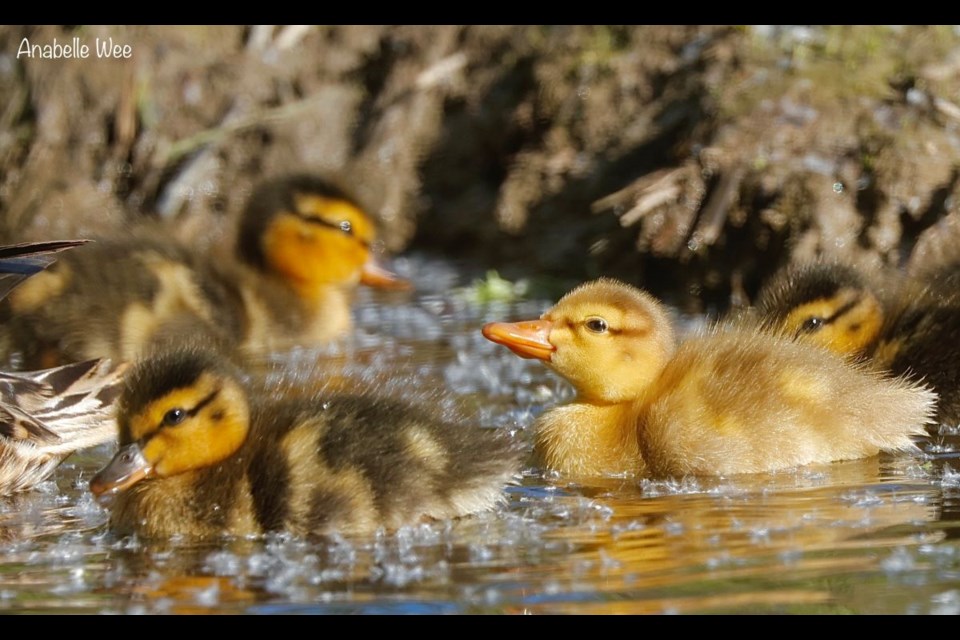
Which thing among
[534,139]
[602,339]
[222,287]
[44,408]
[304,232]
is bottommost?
[44,408]

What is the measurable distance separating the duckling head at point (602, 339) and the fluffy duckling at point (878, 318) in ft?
2.05

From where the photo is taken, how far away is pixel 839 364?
4.76m

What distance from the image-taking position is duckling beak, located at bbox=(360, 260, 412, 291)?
7.03 meters

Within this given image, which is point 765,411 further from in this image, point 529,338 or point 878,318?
point 878,318

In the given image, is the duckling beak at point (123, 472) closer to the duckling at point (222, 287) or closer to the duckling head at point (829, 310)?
the duckling at point (222, 287)

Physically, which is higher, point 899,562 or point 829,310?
point 829,310

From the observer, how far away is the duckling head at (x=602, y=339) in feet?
15.4

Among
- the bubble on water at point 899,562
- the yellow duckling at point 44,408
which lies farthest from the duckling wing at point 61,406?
the bubble on water at point 899,562

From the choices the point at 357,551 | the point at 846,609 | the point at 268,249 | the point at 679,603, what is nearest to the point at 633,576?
the point at 679,603

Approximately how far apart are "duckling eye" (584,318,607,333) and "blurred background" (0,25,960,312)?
1950mm

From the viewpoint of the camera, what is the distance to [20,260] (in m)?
4.35

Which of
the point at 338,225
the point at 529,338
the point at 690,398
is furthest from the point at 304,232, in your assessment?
the point at 690,398

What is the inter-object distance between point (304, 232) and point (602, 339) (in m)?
2.36

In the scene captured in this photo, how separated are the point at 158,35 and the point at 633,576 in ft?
19.8
